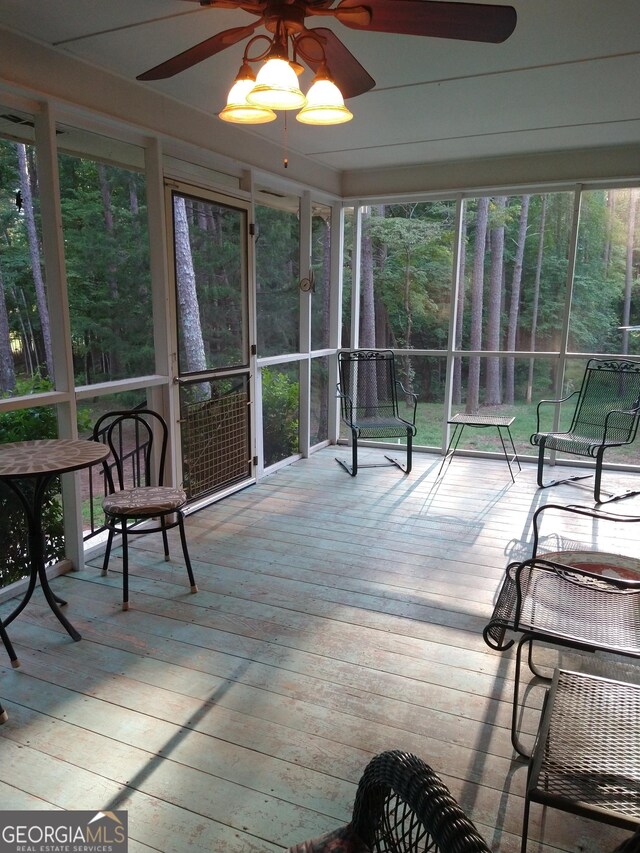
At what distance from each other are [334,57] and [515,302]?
3732mm

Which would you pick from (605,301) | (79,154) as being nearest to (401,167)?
(605,301)

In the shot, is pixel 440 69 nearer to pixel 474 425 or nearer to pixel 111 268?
pixel 111 268

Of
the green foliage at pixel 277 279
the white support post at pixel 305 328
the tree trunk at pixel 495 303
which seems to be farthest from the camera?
the tree trunk at pixel 495 303

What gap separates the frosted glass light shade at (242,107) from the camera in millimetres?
1913

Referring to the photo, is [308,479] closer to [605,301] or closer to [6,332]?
[6,332]

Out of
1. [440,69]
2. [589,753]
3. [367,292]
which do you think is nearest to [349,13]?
[440,69]

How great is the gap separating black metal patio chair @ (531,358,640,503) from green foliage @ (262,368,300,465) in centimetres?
206

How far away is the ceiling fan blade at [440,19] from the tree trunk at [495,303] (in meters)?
3.64

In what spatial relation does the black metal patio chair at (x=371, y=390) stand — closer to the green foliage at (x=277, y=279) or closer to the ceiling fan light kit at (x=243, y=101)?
the green foliage at (x=277, y=279)

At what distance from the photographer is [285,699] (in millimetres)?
2080

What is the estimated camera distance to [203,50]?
6.39ft

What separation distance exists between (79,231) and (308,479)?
2.55m

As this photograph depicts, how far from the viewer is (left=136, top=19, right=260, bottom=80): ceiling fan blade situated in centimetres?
179

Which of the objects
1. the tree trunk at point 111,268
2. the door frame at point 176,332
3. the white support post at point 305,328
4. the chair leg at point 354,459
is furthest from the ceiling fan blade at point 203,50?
the chair leg at point 354,459
